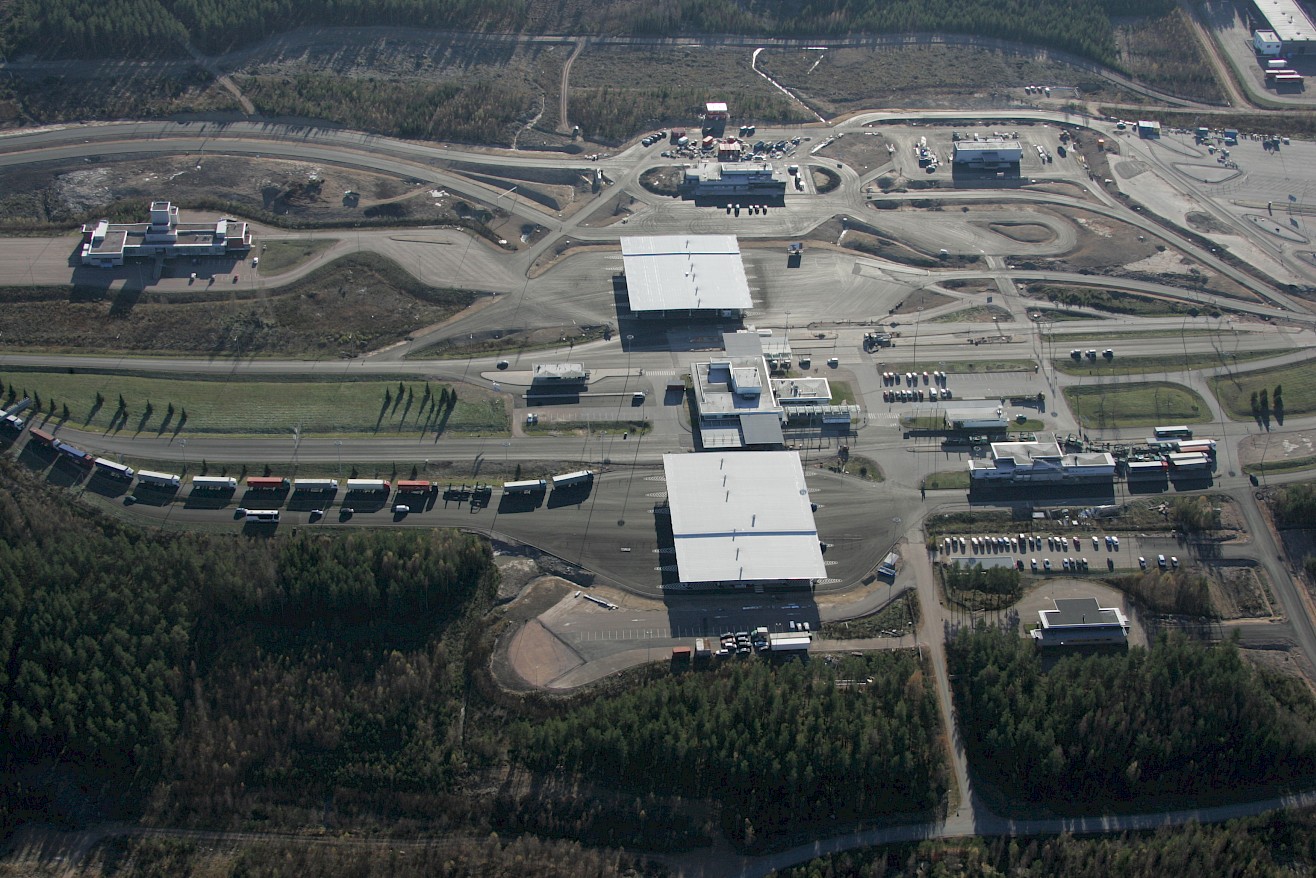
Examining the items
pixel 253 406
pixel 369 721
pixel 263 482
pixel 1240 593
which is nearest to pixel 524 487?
pixel 263 482

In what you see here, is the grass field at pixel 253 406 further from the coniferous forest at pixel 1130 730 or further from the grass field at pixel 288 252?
the coniferous forest at pixel 1130 730

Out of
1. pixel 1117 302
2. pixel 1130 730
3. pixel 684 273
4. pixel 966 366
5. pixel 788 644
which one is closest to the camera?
pixel 1130 730

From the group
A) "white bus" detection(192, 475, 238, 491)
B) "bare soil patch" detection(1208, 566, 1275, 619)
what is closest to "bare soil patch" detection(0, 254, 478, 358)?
"white bus" detection(192, 475, 238, 491)

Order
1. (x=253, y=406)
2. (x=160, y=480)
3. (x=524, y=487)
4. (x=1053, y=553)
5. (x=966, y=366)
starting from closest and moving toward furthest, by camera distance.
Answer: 1. (x=160, y=480)
2. (x=1053, y=553)
3. (x=524, y=487)
4. (x=253, y=406)
5. (x=966, y=366)

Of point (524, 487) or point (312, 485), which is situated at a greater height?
point (312, 485)

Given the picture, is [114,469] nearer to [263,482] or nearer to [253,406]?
[263,482]

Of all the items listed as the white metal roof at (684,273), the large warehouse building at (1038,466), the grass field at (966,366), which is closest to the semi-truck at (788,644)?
the large warehouse building at (1038,466)
